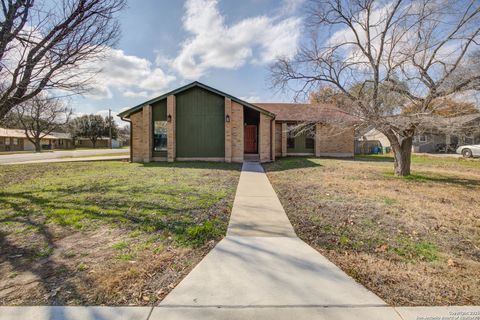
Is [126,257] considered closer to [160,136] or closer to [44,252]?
[44,252]

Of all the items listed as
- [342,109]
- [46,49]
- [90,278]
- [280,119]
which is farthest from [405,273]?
[280,119]

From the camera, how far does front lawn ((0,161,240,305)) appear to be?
2689 mm

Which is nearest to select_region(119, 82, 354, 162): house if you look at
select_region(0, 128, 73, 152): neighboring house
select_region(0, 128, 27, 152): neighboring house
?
select_region(0, 128, 27, 152): neighboring house

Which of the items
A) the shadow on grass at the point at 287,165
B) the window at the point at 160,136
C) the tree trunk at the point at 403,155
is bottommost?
the shadow on grass at the point at 287,165

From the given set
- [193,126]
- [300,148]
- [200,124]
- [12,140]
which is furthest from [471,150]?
[12,140]

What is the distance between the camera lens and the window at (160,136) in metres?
16.0

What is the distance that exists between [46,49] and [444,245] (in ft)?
32.3

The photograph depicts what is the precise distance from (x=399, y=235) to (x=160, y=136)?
14.4 m

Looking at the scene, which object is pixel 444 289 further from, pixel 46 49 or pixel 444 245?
pixel 46 49

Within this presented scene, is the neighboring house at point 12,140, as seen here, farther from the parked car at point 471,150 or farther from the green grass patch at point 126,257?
the parked car at point 471,150

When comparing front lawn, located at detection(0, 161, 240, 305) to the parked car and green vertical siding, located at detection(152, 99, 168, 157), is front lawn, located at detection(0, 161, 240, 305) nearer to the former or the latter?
green vertical siding, located at detection(152, 99, 168, 157)

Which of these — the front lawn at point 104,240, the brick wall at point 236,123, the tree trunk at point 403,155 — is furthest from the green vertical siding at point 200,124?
the tree trunk at point 403,155

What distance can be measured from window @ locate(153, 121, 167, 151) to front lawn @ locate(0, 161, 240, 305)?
8.69 m

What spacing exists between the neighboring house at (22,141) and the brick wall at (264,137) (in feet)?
146
